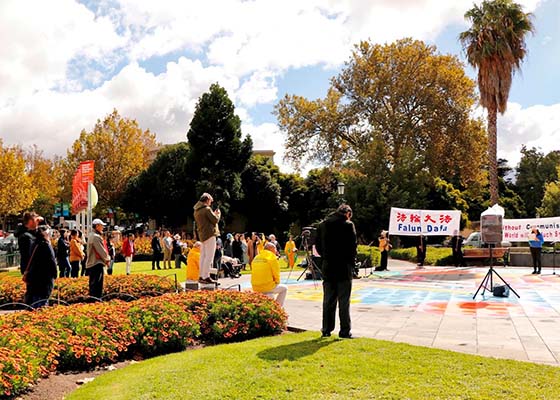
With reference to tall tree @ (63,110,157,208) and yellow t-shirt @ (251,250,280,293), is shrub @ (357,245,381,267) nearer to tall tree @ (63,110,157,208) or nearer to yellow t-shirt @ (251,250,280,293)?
yellow t-shirt @ (251,250,280,293)

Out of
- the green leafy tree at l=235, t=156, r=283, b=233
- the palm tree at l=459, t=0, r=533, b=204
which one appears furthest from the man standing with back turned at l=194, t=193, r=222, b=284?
the green leafy tree at l=235, t=156, r=283, b=233

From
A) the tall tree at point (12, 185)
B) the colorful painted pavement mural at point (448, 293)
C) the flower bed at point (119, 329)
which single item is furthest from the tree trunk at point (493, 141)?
the tall tree at point (12, 185)

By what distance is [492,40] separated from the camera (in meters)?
27.1

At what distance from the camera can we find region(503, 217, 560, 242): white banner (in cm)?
2283

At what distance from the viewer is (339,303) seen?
292 inches

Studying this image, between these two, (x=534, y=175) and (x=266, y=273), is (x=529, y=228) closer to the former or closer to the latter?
(x=266, y=273)

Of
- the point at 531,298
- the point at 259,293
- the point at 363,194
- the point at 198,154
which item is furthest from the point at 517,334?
the point at 198,154

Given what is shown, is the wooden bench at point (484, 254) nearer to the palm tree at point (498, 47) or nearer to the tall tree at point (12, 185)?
the palm tree at point (498, 47)

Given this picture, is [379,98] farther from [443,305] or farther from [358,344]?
[358,344]

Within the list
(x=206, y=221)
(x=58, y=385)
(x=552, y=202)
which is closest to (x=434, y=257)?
(x=206, y=221)

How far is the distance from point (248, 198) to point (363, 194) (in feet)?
51.8

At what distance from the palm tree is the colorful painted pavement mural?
10.9m

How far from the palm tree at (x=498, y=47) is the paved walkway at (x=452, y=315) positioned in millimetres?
12786

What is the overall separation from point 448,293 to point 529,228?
1195 centimetres
